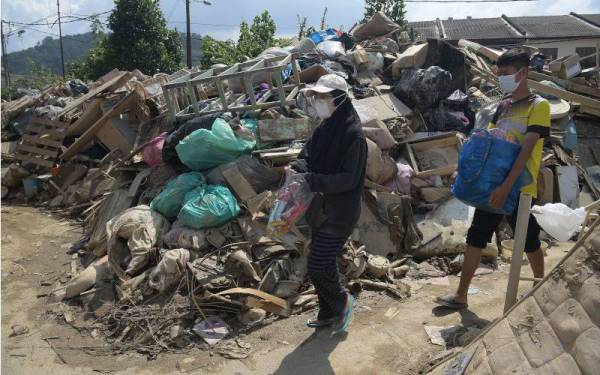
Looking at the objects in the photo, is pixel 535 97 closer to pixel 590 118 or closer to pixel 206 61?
pixel 590 118

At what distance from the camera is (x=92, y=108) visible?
7598mm

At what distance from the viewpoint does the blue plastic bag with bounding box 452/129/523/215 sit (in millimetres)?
3027

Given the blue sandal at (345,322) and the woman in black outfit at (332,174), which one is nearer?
the woman in black outfit at (332,174)

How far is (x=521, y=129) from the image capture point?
9.91 ft

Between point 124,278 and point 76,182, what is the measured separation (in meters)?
3.76

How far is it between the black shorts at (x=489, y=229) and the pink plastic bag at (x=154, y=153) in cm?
371

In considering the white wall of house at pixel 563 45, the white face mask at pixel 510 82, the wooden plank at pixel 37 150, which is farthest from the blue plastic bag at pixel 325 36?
the white wall of house at pixel 563 45

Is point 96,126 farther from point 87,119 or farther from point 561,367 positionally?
point 561,367

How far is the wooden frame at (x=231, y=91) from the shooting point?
562cm

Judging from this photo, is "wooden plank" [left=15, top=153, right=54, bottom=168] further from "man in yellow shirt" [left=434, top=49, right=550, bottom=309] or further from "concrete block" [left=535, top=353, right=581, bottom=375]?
"concrete block" [left=535, top=353, right=581, bottom=375]

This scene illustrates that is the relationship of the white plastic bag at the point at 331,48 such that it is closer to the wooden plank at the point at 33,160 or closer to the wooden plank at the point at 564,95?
the wooden plank at the point at 564,95

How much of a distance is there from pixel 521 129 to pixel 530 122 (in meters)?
0.07

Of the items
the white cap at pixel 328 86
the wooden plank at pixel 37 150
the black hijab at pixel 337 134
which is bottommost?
the wooden plank at pixel 37 150

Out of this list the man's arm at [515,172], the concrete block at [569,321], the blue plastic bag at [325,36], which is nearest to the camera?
the concrete block at [569,321]
